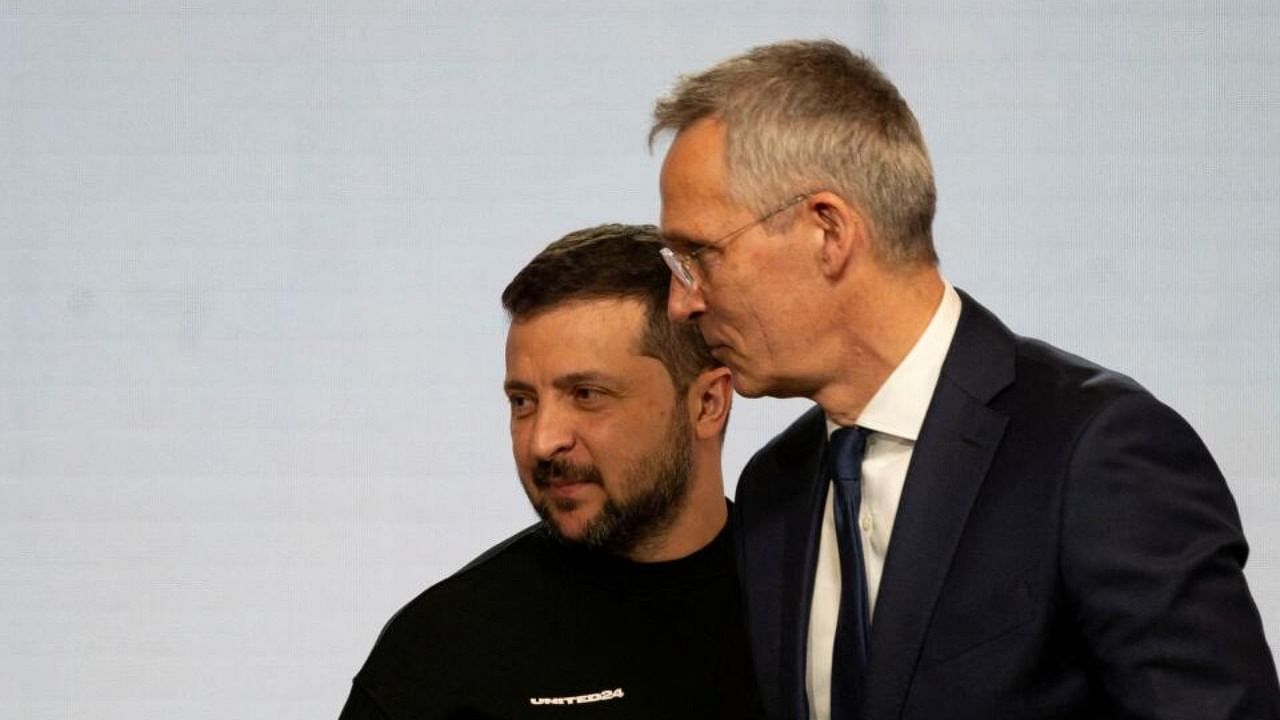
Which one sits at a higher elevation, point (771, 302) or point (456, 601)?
point (771, 302)

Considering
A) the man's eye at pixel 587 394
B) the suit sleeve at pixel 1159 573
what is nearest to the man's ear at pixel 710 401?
the man's eye at pixel 587 394

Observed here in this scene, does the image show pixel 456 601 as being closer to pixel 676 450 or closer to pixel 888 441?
pixel 676 450

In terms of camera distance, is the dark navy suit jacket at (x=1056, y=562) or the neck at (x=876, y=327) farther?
the neck at (x=876, y=327)

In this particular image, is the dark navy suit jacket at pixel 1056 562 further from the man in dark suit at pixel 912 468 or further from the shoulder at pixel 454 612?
the shoulder at pixel 454 612

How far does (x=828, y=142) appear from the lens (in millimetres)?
1586

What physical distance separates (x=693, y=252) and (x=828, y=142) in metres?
0.15

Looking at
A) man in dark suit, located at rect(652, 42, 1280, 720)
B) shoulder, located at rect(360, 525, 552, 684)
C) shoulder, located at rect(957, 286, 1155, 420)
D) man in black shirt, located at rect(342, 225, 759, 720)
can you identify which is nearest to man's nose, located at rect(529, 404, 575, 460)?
man in black shirt, located at rect(342, 225, 759, 720)

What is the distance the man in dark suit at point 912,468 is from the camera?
141cm

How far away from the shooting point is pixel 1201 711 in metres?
1.38

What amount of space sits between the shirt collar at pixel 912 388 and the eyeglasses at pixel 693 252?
164 millimetres

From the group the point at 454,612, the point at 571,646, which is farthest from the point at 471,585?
the point at 571,646

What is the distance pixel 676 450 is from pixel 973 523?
0.62 metres

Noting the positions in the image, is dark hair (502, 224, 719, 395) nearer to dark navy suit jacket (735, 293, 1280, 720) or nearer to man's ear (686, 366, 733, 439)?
man's ear (686, 366, 733, 439)


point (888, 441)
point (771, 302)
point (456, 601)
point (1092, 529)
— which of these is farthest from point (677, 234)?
point (456, 601)
